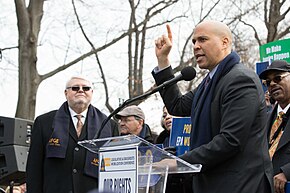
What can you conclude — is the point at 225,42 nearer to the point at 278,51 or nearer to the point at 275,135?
the point at 275,135

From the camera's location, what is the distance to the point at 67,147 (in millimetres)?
6797

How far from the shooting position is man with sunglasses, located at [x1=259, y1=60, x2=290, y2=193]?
19.5 ft

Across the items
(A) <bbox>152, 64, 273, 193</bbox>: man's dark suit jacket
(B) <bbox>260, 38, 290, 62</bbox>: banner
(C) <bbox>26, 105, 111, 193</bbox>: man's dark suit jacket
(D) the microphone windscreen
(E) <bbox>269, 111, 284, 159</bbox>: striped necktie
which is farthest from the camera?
(B) <bbox>260, 38, 290, 62</bbox>: banner

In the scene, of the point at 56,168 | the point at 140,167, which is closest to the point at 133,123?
the point at 56,168

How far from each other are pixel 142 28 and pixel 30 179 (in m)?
15.8

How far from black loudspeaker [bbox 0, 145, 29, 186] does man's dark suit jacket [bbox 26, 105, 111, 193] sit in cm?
20

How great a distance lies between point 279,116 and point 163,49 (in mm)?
1440

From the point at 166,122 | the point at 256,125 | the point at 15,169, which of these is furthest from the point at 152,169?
the point at 166,122

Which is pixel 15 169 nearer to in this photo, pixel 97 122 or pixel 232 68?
pixel 97 122

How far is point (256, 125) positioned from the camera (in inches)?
192

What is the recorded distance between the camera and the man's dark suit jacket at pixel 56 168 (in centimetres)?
670

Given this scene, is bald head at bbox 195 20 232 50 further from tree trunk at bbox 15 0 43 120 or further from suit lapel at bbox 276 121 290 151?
tree trunk at bbox 15 0 43 120

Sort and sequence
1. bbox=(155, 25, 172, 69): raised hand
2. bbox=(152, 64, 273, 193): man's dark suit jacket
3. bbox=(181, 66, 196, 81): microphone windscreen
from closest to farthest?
bbox=(152, 64, 273, 193): man's dark suit jacket → bbox=(181, 66, 196, 81): microphone windscreen → bbox=(155, 25, 172, 69): raised hand

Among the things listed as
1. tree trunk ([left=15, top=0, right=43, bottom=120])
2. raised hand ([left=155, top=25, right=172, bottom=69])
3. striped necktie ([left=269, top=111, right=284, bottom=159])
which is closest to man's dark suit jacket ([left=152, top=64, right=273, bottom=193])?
raised hand ([left=155, top=25, right=172, bottom=69])
